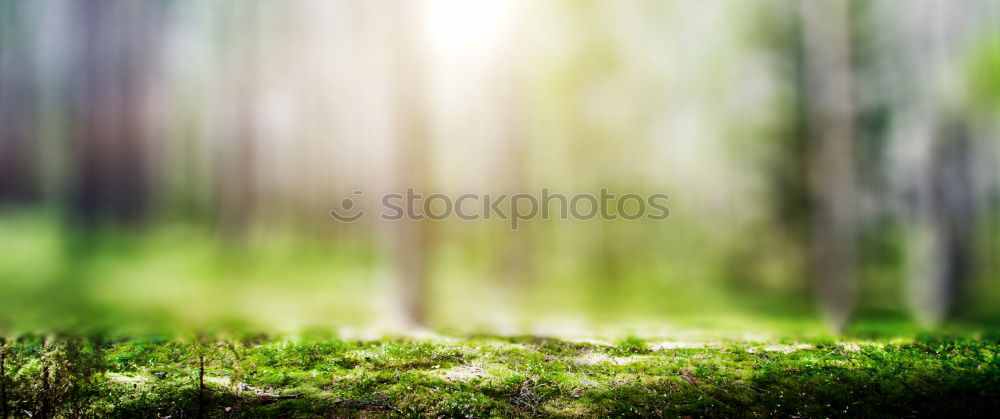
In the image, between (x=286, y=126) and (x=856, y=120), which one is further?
(x=286, y=126)

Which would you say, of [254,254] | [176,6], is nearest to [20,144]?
[176,6]

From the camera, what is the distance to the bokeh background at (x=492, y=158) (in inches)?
140

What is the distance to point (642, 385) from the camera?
2629mm

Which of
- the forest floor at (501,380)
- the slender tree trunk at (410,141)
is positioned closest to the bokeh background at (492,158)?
the slender tree trunk at (410,141)

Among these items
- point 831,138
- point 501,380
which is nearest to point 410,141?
point 501,380

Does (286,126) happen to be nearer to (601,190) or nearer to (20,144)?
(20,144)

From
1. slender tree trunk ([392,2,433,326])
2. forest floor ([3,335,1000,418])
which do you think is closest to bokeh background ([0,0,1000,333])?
slender tree trunk ([392,2,433,326])

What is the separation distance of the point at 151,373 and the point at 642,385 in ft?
8.31

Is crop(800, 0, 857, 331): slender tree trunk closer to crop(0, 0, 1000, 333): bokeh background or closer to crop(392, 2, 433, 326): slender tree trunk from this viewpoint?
crop(0, 0, 1000, 333): bokeh background

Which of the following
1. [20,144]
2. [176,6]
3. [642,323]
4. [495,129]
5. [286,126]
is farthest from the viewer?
[495,129]

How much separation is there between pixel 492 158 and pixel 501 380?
3.02 meters

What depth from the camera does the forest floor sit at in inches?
100

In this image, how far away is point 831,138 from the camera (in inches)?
170

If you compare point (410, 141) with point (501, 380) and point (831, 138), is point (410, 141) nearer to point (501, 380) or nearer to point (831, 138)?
point (501, 380)
